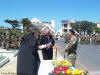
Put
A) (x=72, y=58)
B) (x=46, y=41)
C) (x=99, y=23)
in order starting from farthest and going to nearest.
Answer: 1. (x=99, y=23)
2. (x=46, y=41)
3. (x=72, y=58)

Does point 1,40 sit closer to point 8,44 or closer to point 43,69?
point 8,44

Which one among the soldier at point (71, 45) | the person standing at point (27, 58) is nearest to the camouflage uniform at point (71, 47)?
the soldier at point (71, 45)

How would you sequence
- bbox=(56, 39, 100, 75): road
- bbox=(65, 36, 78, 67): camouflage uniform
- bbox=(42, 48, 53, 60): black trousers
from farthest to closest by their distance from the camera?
bbox=(56, 39, 100, 75): road, bbox=(42, 48, 53, 60): black trousers, bbox=(65, 36, 78, 67): camouflage uniform


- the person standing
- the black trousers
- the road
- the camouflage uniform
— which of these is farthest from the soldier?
the road

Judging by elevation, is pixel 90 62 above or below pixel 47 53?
below

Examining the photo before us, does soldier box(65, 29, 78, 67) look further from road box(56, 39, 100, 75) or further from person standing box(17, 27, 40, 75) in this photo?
road box(56, 39, 100, 75)

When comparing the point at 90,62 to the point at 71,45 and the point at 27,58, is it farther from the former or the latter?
the point at 27,58

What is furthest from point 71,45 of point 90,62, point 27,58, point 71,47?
point 90,62

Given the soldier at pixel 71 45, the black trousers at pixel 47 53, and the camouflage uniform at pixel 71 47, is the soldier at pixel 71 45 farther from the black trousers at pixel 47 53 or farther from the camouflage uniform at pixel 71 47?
the black trousers at pixel 47 53

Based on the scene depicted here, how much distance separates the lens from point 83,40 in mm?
38281

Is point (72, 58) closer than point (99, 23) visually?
Yes

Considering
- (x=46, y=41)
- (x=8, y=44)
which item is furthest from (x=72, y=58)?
(x=8, y=44)

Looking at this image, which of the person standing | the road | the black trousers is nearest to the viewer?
the person standing

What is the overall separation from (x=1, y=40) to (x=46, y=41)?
43.5ft
